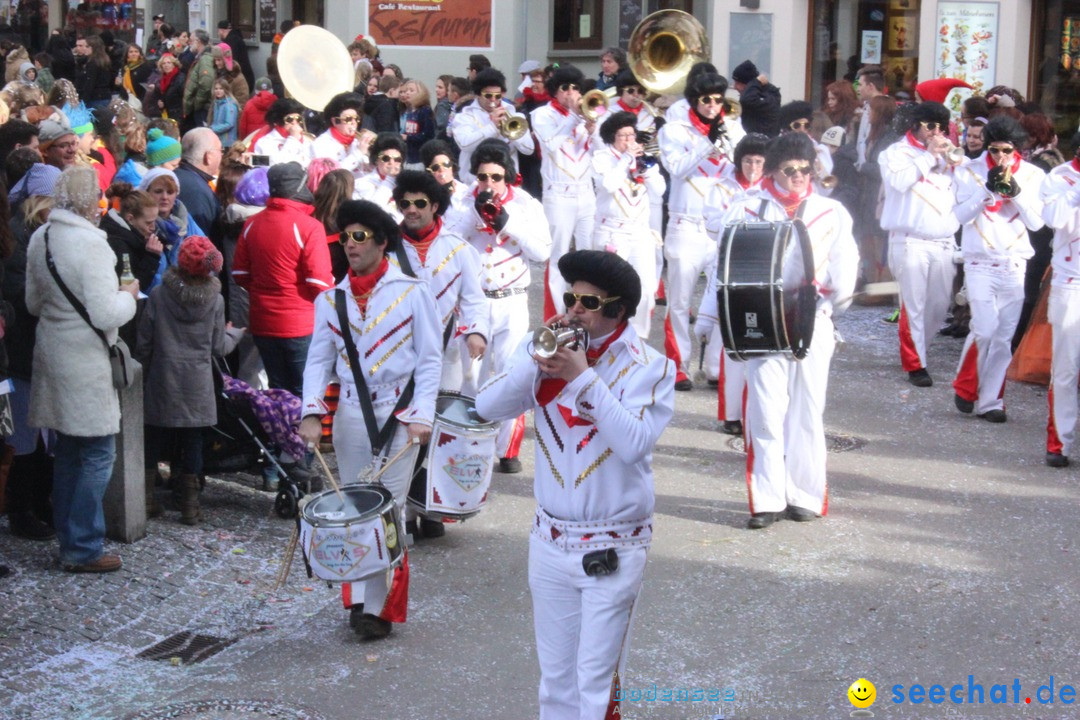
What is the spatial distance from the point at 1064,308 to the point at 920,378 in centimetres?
216

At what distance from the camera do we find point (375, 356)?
6422 mm

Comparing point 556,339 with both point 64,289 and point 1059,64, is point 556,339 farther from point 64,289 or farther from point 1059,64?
point 1059,64

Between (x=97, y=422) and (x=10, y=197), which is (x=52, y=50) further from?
(x=97, y=422)

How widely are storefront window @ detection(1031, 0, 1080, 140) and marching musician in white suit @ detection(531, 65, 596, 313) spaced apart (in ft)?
19.9

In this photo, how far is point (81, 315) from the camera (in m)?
6.95

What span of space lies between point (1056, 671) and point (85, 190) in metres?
4.74

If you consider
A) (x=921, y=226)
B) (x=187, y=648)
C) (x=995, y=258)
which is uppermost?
(x=921, y=226)

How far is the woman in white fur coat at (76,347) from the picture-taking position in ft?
22.6

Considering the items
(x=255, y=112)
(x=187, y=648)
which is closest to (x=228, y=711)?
(x=187, y=648)

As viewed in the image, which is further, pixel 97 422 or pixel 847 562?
pixel 847 562

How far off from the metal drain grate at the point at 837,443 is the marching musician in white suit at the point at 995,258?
1117mm

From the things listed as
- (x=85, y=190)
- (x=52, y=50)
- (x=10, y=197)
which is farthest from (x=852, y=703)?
(x=52, y=50)

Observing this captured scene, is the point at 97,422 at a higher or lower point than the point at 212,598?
higher

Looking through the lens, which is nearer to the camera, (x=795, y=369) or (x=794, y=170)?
(x=794, y=170)
